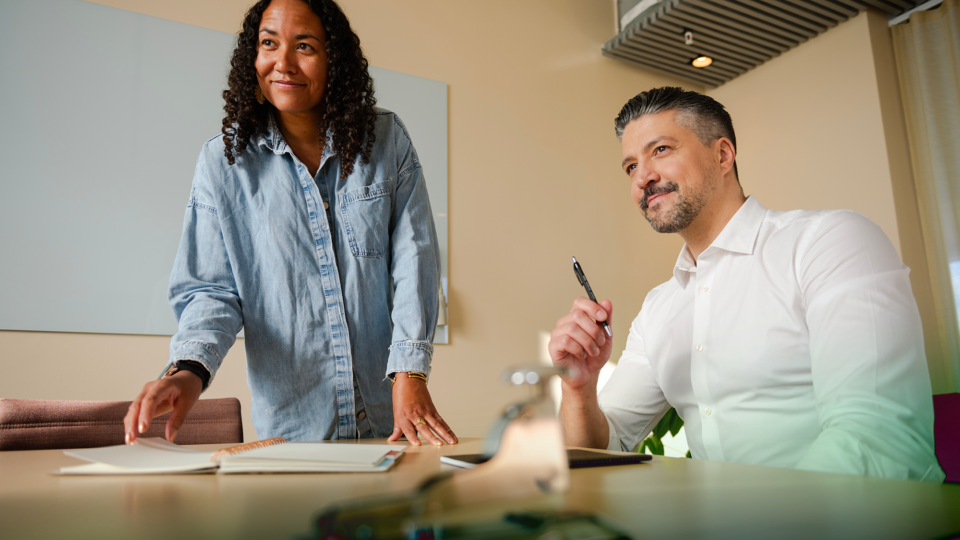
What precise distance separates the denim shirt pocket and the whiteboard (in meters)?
1.47

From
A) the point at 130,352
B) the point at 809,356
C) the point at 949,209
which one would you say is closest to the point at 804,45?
the point at 949,209

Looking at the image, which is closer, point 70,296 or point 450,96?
point 70,296

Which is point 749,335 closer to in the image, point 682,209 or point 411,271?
point 682,209

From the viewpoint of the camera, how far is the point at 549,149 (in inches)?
135

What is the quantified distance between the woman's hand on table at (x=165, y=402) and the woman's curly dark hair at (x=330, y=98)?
49cm

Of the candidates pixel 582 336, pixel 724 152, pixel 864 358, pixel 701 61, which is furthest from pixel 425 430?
pixel 701 61

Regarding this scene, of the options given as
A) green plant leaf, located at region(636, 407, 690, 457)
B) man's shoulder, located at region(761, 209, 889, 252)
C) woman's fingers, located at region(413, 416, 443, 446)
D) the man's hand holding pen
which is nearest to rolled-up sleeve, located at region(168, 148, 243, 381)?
woman's fingers, located at region(413, 416, 443, 446)

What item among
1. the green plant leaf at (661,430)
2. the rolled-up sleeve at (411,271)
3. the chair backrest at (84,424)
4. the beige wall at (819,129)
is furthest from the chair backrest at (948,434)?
the chair backrest at (84,424)

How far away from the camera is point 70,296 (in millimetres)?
2160

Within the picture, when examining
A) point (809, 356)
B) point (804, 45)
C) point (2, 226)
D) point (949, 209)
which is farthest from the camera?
point (804, 45)

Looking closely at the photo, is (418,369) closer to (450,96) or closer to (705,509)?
(705,509)

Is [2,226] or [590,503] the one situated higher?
[2,226]

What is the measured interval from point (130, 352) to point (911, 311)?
2.41m

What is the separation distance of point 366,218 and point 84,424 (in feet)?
2.42
